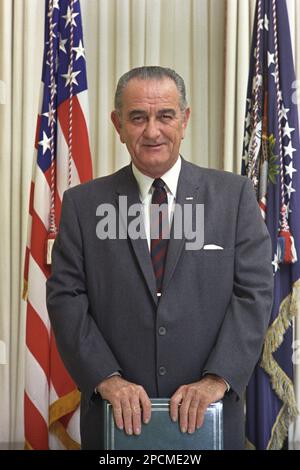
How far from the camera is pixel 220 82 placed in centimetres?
368

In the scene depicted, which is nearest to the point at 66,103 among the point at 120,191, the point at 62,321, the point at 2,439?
the point at 120,191

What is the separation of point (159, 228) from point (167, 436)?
601 mm

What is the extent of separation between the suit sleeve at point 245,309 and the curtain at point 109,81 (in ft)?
5.32

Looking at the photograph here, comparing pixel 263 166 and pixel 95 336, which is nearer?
pixel 95 336

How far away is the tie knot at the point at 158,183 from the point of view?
205 centimetres

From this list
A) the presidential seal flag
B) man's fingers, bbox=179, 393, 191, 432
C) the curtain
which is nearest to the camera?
man's fingers, bbox=179, 393, 191, 432

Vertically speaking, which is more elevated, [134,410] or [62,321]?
[62,321]

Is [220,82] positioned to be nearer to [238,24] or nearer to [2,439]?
[238,24]

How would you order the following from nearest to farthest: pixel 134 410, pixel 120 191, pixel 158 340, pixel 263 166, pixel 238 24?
pixel 134 410, pixel 158 340, pixel 120 191, pixel 263 166, pixel 238 24

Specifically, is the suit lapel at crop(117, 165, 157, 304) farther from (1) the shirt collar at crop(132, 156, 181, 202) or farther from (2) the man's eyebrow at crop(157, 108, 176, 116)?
(2) the man's eyebrow at crop(157, 108, 176, 116)

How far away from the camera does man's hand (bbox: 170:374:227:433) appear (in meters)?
1.75

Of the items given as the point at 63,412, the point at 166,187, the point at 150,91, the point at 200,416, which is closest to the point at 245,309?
the point at 200,416

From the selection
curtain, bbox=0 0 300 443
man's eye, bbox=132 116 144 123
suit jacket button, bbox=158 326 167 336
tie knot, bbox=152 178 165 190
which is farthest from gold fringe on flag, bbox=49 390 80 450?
man's eye, bbox=132 116 144 123

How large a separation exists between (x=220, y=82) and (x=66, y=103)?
943mm
